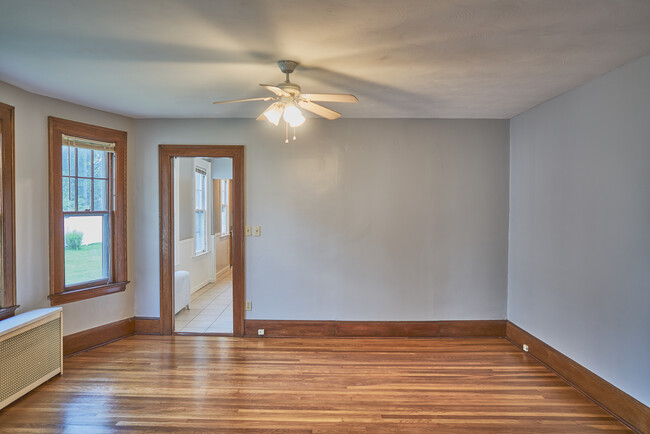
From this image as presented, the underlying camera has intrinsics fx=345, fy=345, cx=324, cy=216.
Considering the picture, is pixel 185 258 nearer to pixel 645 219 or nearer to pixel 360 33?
pixel 360 33

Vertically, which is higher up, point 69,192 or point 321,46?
point 321,46

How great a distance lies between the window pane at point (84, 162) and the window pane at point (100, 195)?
123mm

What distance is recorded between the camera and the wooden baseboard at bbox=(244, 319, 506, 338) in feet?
13.0

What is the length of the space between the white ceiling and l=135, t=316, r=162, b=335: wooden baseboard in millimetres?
2440

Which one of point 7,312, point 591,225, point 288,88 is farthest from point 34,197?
point 591,225

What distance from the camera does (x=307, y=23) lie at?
1897mm

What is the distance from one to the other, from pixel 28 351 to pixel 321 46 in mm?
3236

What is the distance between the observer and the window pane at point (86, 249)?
11.5 ft

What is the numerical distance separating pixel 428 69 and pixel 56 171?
11.6 ft

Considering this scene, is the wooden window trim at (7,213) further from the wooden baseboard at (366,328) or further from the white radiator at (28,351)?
the wooden baseboard at (366,328)

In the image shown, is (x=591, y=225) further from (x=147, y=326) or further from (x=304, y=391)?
(x=147, y=326)

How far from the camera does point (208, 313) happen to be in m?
4.87

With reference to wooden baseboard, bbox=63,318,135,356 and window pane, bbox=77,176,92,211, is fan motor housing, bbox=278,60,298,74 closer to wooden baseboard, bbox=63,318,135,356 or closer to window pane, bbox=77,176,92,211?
window pane, bbox=77,176,92,211

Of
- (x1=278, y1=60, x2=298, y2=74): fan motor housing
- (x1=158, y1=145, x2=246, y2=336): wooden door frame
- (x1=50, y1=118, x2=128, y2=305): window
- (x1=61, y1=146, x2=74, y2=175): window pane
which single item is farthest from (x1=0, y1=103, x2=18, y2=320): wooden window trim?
(x1=278, y1=60, x2=298, y2=74): fan motor housing
